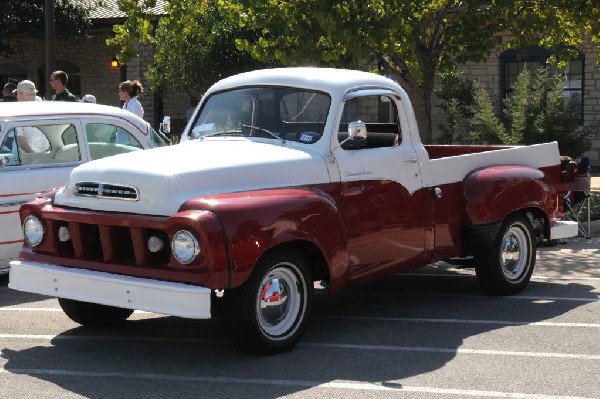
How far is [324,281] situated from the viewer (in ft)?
24.3

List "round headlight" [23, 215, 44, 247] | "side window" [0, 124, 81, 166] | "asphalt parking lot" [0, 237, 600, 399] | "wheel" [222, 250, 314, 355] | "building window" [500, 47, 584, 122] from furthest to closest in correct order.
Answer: "building window" [500, 47, 584, 122], "side window" [0, 124, 81, 166], "round headlight" [23, 215, 44, 247], "wheel" [222, 250, 314, 355], "asphalt parking lot" [0, 237, 600, 399]

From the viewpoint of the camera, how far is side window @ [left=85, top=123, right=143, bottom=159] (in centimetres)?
1015

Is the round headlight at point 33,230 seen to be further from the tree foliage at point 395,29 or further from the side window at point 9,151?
the tree foliage at point 395,29

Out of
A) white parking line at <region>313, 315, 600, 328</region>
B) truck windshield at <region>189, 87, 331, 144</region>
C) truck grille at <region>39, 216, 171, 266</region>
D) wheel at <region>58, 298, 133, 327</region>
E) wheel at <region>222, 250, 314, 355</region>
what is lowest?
white parking line at <region>313, 315, 600, 328</region>

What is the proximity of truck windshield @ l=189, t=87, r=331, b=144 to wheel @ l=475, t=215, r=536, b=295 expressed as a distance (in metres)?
2.02

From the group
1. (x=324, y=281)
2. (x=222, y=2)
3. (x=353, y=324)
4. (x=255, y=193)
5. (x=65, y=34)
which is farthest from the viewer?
(x=65, y=34)

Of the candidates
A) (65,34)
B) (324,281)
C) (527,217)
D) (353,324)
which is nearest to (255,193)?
(324,281)

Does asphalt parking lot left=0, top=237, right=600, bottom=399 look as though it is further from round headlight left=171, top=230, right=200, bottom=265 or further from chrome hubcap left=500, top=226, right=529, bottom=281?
round headlight left=171, top=230, right=200, bottom=265

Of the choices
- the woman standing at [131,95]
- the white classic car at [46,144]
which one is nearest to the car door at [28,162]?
the white classic car at [46,144]

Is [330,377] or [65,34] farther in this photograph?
[65,34]

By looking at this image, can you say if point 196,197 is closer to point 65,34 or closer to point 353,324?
point 353,324

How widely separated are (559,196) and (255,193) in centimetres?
399

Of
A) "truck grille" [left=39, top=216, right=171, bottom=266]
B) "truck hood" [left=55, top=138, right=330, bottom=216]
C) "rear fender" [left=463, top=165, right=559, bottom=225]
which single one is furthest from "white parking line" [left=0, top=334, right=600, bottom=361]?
"rear fender" [left=463, top=165, right=559, bottom=225]

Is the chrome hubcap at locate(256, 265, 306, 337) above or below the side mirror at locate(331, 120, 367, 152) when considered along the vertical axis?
below
